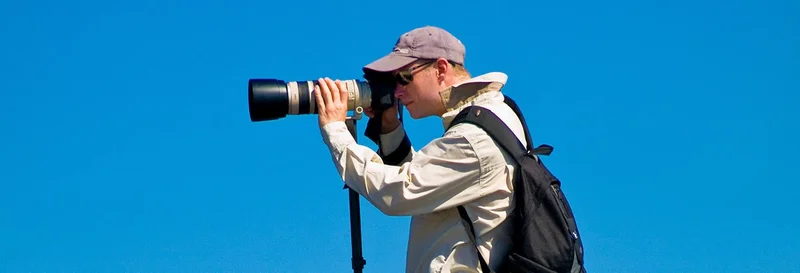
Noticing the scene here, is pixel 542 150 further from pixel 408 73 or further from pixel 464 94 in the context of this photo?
pixel 408 73

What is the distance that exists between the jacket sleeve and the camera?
1.56 ft

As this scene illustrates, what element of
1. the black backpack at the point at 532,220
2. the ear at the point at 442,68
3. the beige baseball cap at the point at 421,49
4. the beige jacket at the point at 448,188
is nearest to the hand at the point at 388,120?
the beige baseball cap at the point at 421,49

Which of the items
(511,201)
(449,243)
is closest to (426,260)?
(449,243)

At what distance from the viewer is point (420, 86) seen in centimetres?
484

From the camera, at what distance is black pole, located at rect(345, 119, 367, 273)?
5.05 meters

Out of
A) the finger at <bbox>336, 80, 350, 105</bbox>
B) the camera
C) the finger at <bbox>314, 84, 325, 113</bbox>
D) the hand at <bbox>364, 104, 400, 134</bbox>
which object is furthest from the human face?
the hand at <bbox>364, 104, 400, 134</bbox>

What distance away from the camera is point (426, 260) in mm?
4617

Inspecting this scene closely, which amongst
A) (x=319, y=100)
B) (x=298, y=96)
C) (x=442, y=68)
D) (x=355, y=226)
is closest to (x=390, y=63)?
(x=442, y=68)

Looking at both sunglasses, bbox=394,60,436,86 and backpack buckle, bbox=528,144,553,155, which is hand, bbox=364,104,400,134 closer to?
sunglasses, bbox=394,60,436,86

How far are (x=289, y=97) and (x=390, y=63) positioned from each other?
52 cm

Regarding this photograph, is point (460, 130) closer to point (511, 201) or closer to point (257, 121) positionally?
point (511, 201)

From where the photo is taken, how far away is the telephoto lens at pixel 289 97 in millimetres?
4961

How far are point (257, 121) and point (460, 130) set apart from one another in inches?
43.8

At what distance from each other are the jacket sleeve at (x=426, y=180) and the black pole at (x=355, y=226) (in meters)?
0.47
